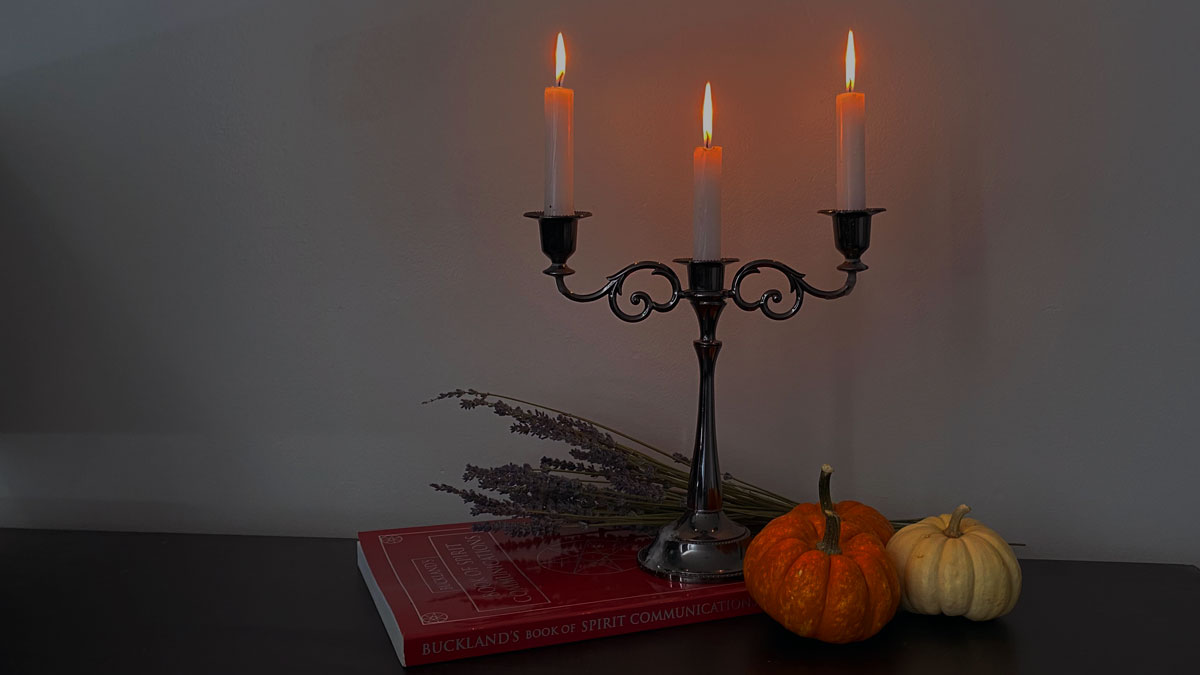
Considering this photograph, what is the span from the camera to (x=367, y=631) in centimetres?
84

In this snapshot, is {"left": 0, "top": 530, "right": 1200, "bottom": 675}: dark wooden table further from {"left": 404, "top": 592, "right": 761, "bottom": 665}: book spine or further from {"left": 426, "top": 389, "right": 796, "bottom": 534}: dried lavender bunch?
{"left": 426, "top": 389, "right": 796, "bottom": 534}: dried lavender bunch

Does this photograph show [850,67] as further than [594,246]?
No

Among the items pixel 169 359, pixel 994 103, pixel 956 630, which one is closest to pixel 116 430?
pixel 169 359

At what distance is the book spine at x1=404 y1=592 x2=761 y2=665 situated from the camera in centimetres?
78

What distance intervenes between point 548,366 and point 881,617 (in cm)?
47

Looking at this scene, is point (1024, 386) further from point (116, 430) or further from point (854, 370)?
point (116, 430)

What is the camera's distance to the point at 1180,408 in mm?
1100

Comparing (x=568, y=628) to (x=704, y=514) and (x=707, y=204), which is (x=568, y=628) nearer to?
(x=704, y=514)

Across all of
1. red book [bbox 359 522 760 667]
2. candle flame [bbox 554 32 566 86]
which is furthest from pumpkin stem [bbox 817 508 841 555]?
candle flame [bbox 554 32 566 86]

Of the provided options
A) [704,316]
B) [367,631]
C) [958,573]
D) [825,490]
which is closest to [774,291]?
[704,316]

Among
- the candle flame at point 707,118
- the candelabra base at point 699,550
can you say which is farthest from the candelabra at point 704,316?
the candle flame at point 707,118

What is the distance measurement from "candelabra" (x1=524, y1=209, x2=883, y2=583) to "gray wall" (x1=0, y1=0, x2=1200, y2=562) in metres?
0.20

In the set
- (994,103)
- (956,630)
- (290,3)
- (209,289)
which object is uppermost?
(290,3)

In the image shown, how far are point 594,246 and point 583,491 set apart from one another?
298mm
